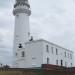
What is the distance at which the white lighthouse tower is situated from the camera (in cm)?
4681

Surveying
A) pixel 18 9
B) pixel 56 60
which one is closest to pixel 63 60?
pixel 56 60

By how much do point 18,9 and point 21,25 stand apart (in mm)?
4150

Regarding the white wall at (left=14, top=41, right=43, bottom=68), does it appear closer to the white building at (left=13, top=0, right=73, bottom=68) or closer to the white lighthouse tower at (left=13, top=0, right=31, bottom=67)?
the white building at (left=13, top=0, right=73, bottom=68)

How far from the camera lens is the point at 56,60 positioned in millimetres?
42156

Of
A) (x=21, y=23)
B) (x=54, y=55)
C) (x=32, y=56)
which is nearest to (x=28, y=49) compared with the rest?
(x=32, y=56)

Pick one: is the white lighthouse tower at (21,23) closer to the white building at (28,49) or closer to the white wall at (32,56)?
the white building at (28,49)

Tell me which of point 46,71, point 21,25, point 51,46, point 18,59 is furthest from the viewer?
point 21,25

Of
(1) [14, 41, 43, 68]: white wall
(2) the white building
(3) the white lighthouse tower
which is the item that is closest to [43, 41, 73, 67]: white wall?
(2) the white building

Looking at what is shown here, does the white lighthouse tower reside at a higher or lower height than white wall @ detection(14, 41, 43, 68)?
higher

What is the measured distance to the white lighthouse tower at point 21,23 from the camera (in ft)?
154

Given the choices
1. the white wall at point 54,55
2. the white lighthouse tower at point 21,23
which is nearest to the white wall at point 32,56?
the white wall at point 54,55

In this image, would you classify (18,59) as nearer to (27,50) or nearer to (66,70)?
(27,50)

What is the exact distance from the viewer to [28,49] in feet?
136

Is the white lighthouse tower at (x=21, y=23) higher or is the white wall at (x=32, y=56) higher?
the white lighthouse tower at (x=21, y=23)
